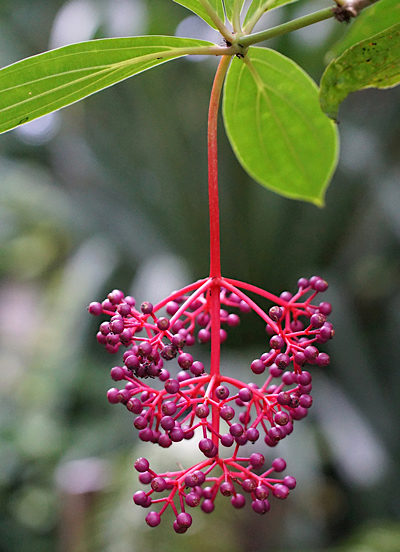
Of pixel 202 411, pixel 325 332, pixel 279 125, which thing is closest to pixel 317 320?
pixel 325 332

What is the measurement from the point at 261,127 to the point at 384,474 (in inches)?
55.9

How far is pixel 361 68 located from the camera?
1.38 feet

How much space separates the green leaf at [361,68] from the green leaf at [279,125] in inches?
3.4

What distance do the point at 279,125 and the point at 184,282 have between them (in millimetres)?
1391

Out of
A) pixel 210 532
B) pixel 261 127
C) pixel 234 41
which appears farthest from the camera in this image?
pixel 210 532

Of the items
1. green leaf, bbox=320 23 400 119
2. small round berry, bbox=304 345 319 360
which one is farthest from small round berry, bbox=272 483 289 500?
green leaf, bbox=320 23 400 119

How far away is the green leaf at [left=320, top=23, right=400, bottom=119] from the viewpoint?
0.41 meters

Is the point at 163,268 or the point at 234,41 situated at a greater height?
the point at 163,268

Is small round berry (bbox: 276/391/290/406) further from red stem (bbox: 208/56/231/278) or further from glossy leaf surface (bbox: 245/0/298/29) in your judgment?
glossy leaf surface (bbox: 245/0/298/29)

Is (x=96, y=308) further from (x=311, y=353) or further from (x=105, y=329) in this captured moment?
(x=311, y=353)

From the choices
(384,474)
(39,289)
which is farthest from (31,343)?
(384,474)

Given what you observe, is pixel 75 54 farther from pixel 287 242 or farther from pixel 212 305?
pixel 287 242

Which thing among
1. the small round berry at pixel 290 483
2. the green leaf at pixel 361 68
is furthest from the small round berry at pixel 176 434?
the green leaf at pixel 361 68

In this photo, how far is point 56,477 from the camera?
1.92 metres
